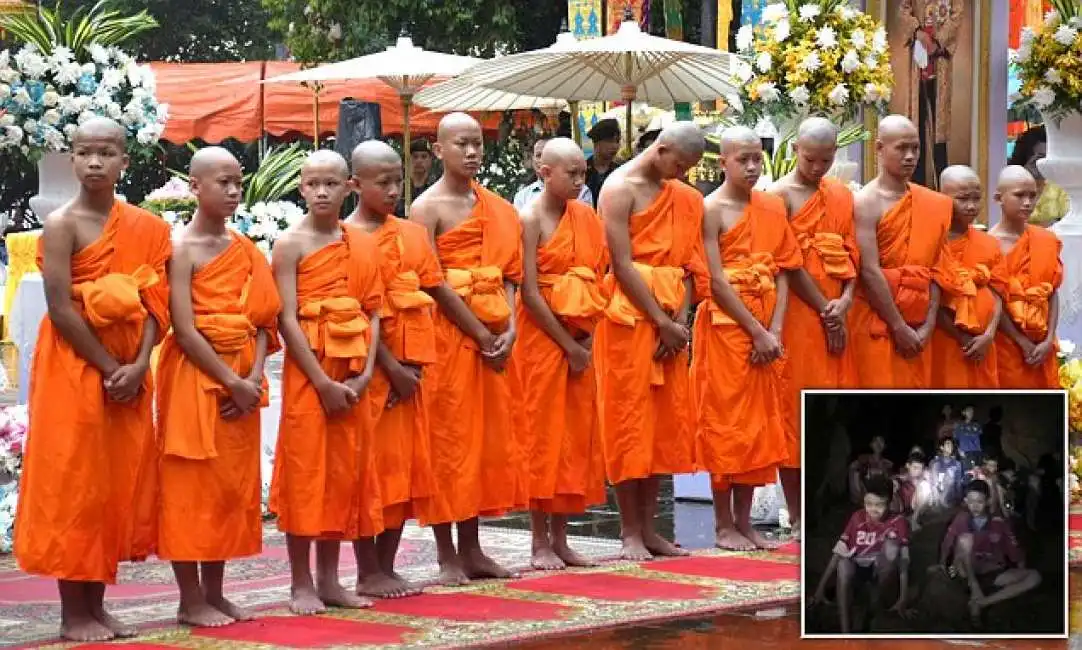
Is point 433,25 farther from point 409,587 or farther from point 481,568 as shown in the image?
point 409,587

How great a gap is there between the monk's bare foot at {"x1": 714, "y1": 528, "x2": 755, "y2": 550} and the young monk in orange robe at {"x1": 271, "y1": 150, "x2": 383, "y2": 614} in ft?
6.88

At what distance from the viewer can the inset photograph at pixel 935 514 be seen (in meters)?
4.13

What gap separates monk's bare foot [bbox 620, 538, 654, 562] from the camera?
916 cm

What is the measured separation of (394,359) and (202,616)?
132cm

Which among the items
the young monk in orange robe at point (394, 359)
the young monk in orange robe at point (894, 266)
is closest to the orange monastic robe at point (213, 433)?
the young monk in orange robe at point (394, 359)

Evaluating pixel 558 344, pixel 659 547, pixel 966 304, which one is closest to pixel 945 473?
pixel 558 344

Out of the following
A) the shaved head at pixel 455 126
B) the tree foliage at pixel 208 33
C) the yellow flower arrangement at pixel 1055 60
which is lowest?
the shaved head at pixel 455 126

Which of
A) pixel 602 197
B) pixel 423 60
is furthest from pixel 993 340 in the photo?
pixel 423 60

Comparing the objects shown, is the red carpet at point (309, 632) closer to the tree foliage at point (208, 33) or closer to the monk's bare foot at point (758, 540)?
the monk's bare foot at point (758, 540)

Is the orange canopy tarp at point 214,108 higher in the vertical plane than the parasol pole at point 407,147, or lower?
higher

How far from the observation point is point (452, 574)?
850 cm

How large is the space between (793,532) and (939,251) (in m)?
1.52

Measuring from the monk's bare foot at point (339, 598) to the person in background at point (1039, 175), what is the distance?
924 cm

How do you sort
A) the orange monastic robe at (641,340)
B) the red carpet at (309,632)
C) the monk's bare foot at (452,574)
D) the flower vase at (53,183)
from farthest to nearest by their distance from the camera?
the flower vase at (53,183) → the orange monastic robe at (641,340) → the monk's bare foot at (452,574) → the red carpet at (309,632)
